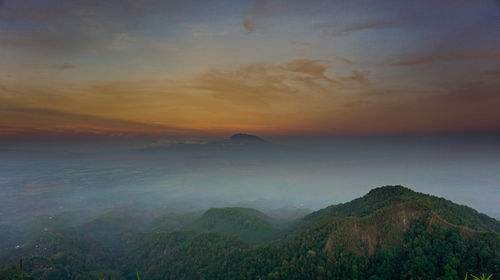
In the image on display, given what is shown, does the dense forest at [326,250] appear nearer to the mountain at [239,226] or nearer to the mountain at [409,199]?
the mountain at [409,199]

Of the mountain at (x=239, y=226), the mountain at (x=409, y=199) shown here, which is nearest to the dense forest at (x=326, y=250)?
the mountain at (x=409, y=199)

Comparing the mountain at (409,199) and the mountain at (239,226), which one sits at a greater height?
the mountain at (409,199)

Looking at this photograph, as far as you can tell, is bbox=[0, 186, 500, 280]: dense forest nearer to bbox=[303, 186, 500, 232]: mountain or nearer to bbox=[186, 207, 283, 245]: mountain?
bbox=[303, 186, 500, 232]: mountain

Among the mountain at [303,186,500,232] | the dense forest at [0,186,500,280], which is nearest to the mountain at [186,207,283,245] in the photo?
the dense forest at [0,186,500,280]

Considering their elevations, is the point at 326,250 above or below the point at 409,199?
below

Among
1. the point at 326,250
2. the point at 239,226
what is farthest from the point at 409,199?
the point at 239,226

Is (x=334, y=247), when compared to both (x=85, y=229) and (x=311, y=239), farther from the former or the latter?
(x=85, y=229)

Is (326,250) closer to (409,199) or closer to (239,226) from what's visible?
(409,199)
